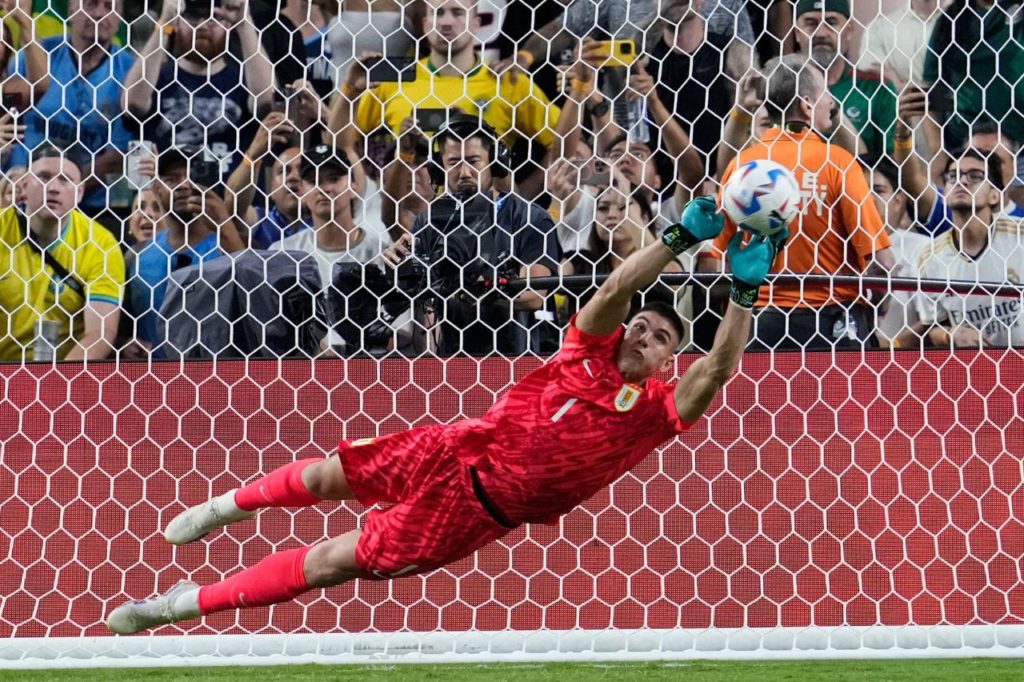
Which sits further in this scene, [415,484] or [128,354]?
[128,354]

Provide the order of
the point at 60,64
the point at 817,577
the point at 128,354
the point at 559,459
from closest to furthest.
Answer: the point at 559,459, the point at 817,577, the point at 128,354, the point at 60,64

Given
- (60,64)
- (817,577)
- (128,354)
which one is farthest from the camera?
(60,64)

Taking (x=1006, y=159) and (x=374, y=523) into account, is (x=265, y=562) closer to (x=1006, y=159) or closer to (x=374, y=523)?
(x=374, y=523)

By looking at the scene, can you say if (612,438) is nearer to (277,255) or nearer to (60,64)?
(277,255)

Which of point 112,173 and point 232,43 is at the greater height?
point 232,43

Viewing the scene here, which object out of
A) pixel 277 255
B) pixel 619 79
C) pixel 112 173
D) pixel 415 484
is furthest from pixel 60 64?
pixel 415 484

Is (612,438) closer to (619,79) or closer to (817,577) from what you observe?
(817,577)

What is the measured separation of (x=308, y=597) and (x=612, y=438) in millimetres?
1838

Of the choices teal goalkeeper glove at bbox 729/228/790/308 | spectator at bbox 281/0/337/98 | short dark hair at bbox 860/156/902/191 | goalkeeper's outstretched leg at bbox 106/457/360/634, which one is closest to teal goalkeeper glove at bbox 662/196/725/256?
teal goalkeeper glove at bbox 729/228/790/308

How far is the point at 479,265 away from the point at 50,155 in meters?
1.99

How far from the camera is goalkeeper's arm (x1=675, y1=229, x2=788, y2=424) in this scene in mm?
3607

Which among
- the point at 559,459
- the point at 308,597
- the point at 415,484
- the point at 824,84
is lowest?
the point at 308,597

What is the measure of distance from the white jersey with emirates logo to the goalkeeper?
208 centimetres

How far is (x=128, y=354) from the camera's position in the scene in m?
5.58
